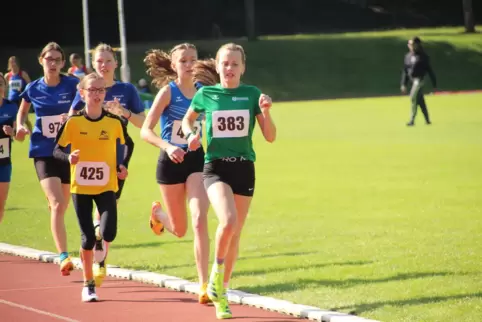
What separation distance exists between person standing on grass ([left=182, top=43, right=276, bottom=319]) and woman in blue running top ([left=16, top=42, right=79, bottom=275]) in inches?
98.5

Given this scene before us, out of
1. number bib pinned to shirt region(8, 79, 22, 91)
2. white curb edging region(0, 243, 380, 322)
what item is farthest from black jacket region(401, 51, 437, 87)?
white curb edging region(0, 243, 380, 322)

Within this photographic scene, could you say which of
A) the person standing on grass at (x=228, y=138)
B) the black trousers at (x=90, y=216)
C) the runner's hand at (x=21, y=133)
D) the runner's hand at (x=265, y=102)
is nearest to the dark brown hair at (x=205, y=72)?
the person standing on grass at (x=228, y=138)

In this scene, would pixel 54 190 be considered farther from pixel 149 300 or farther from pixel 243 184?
pixel 243 184

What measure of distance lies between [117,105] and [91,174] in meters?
1.15

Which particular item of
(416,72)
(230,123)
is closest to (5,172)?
(230,123)

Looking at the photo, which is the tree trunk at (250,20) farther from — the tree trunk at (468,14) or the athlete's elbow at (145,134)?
the athlete's elbow at (145,134)

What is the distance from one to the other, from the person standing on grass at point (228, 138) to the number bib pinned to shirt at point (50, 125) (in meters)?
2.65

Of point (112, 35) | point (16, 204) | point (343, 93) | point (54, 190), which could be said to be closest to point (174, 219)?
point (54, 190)

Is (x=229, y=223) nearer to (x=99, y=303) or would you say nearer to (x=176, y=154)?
(x=176, y=154)

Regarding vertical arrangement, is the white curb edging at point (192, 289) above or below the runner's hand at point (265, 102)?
below

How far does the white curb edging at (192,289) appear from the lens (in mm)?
8648

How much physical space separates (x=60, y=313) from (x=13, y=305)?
0.58 metres

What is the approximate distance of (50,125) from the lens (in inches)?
456

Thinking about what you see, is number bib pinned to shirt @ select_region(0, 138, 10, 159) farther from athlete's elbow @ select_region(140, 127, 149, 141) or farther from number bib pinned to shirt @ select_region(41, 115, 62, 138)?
athlete's elbow @ select_region(140, 127, 149, 141)
